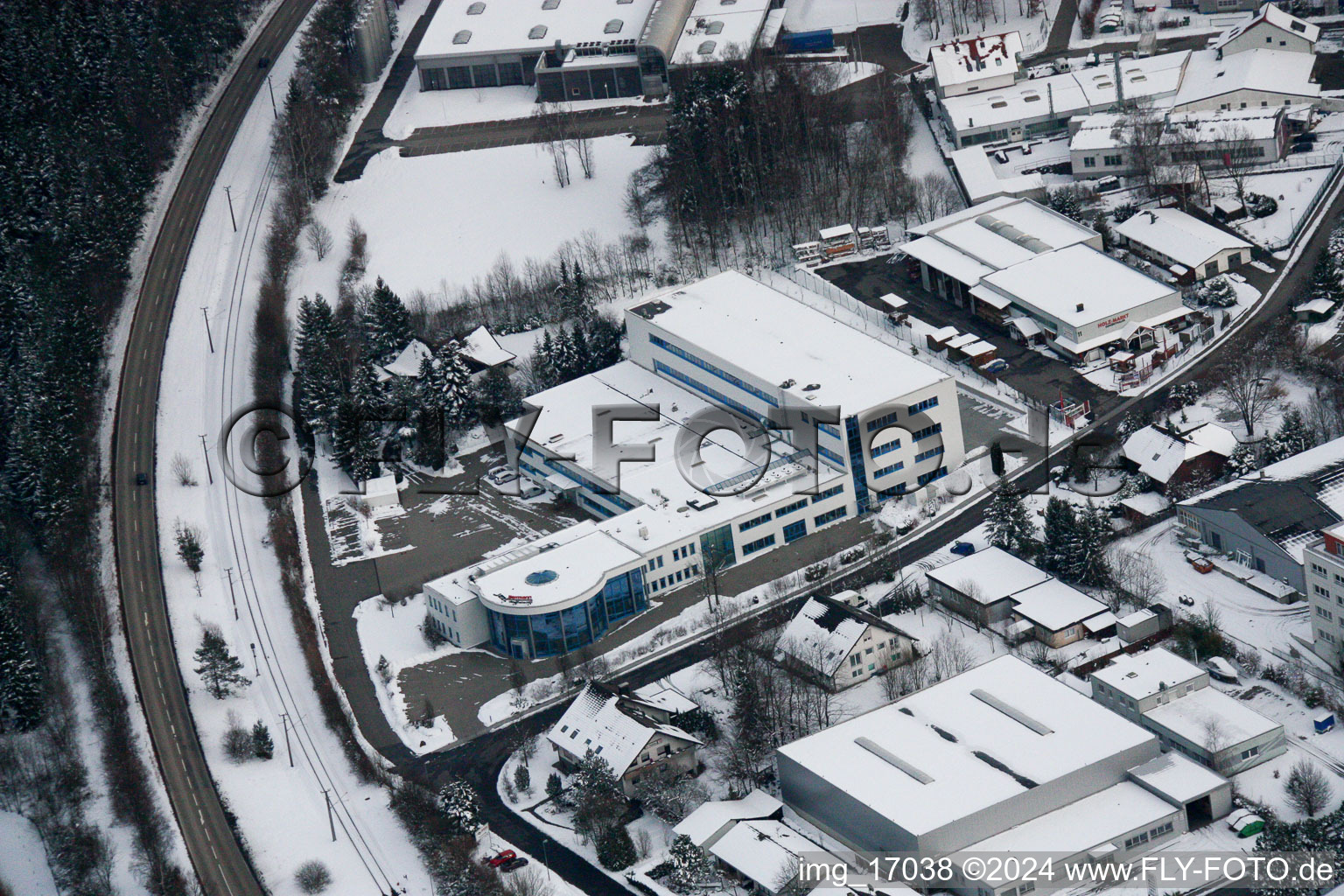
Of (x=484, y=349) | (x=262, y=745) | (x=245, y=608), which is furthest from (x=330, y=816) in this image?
(x=484, y=349)

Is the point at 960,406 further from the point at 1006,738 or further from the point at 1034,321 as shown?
the point at 1006,738

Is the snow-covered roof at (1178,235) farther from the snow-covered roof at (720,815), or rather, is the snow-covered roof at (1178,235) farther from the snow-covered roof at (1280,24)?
the snow-covered roof at (720,815)

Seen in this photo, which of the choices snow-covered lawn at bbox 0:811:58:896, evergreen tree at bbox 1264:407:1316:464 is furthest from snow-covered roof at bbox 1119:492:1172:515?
snow-covered lawn at bbox 0:811:58:896

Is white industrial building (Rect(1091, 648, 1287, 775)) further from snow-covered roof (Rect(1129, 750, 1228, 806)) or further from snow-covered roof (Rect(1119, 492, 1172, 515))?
snow-covered roof (Rect(1119, 492, 1172, 515))

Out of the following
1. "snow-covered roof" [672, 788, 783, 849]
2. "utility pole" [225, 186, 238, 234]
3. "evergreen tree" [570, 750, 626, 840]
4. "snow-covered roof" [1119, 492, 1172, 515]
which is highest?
"utility pole" [225, 186, 238, 234]

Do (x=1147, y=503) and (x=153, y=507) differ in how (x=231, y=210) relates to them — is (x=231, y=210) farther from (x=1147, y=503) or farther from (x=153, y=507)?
(x=1147, y=503)

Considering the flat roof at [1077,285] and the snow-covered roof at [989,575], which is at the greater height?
the flat roof at [1077,285]

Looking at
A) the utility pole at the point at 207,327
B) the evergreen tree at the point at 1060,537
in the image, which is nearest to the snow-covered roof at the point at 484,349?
the utility pole at the point at 207,327
